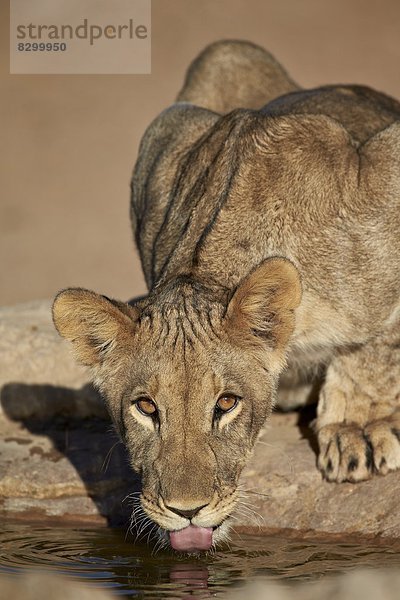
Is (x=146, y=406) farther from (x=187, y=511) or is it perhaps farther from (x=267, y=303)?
(x=267, y=303)

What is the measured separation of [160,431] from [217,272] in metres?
1.19

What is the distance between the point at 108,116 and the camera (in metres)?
23.5

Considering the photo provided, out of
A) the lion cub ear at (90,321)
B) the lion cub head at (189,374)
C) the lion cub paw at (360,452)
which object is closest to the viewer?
the lion cub head at (189,374)

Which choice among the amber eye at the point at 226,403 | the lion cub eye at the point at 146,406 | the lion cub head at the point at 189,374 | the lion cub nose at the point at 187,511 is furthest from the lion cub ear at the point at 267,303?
the lion cub nose at the point at 187,511

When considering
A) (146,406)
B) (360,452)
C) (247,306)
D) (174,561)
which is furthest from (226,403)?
(360,452)

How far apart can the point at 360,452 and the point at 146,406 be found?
189cm

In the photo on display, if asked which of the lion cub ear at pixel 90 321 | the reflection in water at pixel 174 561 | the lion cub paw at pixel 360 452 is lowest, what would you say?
the reflection in water at pixel 174 561

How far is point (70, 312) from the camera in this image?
7.56 metres

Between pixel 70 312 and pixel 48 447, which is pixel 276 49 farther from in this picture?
pixel 70 312

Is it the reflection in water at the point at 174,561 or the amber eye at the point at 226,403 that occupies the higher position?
the amber eye at the point at 226,403

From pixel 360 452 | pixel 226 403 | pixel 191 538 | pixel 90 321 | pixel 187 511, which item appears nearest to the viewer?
pixel 187 511

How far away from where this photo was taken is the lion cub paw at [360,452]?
8477mm

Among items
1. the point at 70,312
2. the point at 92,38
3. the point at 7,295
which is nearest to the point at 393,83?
the point at 92,38

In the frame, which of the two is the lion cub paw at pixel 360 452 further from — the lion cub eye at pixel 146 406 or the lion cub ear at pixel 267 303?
the lion cub eye at pixel 146 406
